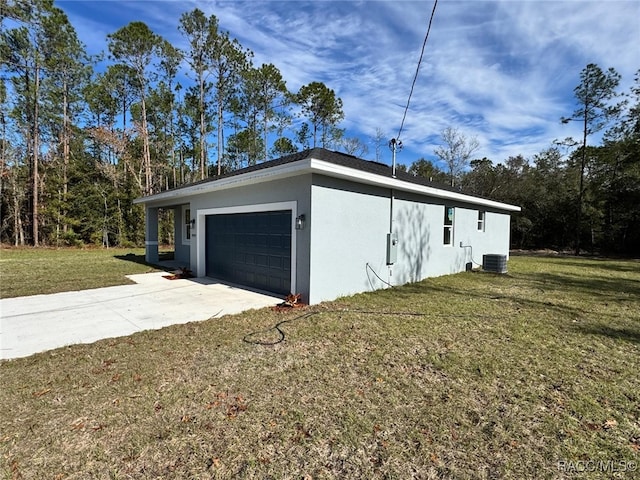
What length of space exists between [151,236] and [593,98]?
2601 centimetres

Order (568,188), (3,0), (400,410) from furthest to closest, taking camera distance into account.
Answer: (568,188) < (3,0) < (400,410)

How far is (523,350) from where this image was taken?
155 inches

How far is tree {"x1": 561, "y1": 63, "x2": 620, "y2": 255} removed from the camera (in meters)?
19.0

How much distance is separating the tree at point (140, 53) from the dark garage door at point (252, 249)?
13.9m

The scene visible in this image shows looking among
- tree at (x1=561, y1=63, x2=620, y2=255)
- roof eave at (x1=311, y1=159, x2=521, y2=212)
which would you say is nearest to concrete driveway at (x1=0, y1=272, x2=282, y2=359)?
roof eave at (x1=311, y1=159, x2=521, y2=212)

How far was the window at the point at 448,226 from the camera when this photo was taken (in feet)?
33.3

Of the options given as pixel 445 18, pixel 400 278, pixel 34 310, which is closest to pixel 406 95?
pixel 445 18

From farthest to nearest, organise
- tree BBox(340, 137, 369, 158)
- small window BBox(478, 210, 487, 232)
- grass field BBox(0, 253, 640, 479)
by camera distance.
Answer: tree BBox(340, 137, 369, 158)
small window BBox(478, 210, 487, 232)
grass field BBox(0, 253, 640, 479)

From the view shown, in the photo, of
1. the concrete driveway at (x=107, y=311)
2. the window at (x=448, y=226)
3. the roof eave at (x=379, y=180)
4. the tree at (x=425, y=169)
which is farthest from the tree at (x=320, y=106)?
the concrete driveway at (x=107, y=311)

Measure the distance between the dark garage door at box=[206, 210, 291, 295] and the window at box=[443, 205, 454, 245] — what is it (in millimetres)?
5772

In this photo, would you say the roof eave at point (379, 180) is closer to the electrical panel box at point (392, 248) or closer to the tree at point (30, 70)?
the electrical panel box at point (392, 248)

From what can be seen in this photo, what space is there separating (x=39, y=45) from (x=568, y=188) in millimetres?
35201

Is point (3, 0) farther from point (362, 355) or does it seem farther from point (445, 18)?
point (362, 355)

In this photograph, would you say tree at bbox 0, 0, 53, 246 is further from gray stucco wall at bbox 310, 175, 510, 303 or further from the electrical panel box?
the electrical panel box
